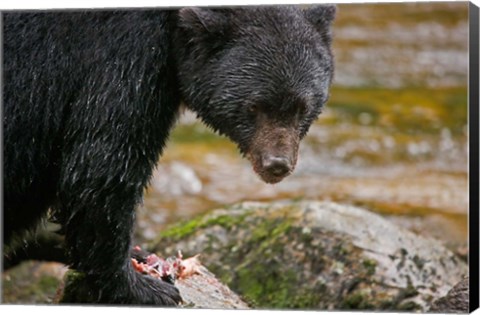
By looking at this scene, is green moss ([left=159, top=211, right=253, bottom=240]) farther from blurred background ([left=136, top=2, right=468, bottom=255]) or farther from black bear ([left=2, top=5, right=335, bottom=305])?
blurred background ([left=136, top=2, right=468, bottom=255])

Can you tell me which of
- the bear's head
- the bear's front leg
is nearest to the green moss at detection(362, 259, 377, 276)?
the bear's head

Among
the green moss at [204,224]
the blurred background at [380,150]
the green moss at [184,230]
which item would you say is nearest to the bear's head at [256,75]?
the green moss at [204,224]

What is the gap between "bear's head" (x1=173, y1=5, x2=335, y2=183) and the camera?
23.4 ft

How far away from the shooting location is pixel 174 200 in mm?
13609

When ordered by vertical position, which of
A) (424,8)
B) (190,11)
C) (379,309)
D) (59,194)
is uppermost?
(424,8)

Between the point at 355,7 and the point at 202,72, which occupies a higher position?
the point at 355,7

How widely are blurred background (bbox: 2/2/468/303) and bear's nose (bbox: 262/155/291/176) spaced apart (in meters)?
3.73

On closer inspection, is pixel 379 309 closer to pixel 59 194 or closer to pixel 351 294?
pixel 351 294

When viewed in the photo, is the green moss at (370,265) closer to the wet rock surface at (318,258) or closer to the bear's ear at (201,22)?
the wet rock surface at (318,258)

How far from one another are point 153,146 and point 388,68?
10223 millimetres

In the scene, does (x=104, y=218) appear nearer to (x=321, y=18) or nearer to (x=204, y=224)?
(x=321, y=18)

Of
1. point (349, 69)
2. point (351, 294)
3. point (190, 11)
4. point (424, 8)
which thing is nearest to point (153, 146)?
point (190, 11)

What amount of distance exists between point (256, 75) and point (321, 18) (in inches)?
25.5

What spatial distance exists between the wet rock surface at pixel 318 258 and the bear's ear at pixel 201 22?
2.17m
